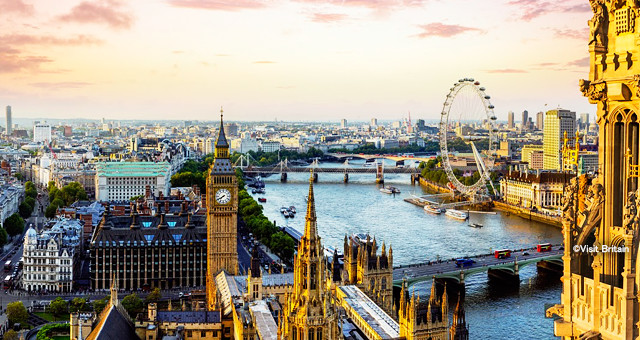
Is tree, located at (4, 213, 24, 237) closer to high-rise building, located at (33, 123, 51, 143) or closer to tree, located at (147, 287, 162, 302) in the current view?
tree, located at (147, 287, 162, 302)

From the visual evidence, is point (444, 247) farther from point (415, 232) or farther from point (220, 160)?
point (220, 160)

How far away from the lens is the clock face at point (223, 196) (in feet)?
93.6

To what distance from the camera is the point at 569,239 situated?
5.49 metres

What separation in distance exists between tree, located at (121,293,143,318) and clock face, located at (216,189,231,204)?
472cm

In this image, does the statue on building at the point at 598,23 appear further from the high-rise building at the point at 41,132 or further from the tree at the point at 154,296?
the high-rise building at the point at 41,132

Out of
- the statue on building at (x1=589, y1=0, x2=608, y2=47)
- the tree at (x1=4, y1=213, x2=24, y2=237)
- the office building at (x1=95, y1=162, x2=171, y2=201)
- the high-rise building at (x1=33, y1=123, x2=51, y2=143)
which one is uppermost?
the high-rise building at (x1=33, y1=123, x2=51, y2=143)

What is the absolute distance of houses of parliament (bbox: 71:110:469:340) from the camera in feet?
46.4

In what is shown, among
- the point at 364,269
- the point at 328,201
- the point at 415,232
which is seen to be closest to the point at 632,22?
the point at 364,269

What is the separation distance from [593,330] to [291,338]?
31.3ft

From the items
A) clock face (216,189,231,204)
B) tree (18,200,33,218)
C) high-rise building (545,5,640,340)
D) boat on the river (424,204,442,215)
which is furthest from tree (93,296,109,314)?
boat on the river (424,204,442,215)

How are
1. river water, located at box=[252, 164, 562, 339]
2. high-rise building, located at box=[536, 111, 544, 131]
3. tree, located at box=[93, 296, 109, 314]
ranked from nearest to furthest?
tree, located at box=[93, 296, 109, 314] → river water, located at box=[252, 164, 562, 339] → high-rise building, located at box=[536, 111, 544, 131]

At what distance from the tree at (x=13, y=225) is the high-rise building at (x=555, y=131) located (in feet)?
177

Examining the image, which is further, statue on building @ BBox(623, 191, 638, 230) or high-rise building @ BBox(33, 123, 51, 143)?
high-rise building @ BBox(33, 123, 51, 143)

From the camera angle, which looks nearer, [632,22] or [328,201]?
[632,22]
